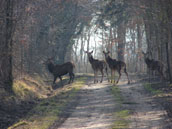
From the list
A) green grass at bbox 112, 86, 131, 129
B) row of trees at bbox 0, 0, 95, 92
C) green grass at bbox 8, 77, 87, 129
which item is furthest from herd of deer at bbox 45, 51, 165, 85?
green grass at bbox 112, 86, 131, 129

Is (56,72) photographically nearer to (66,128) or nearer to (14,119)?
(14,119)

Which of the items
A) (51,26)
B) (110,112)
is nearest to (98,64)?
(51,26)

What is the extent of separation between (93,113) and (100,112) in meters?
0.32

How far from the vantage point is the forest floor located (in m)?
10.8

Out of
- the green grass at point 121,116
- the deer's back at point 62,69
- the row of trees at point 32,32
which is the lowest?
the green grass at point 121,116

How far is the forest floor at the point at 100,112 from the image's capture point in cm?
1075

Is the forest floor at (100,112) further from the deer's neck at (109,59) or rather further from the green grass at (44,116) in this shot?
the deer's neck at (109,59)

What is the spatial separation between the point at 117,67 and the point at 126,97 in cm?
786

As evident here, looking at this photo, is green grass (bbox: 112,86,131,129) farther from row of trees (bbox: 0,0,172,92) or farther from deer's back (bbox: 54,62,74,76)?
deer's back (bbox: 54,62,74,76)

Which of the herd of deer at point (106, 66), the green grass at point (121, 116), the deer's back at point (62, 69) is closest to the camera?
the green grass at point (121, 116)

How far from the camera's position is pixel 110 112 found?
12.8 metres

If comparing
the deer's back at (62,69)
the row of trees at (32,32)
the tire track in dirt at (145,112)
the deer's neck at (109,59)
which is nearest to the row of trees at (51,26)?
the row of trees at (32,32)

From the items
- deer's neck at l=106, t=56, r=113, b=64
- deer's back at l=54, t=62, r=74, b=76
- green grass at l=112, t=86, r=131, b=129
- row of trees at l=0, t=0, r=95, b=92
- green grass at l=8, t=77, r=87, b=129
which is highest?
row of trees at l=0, t=0, r=95, b=92

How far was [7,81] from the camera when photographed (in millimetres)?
16891
